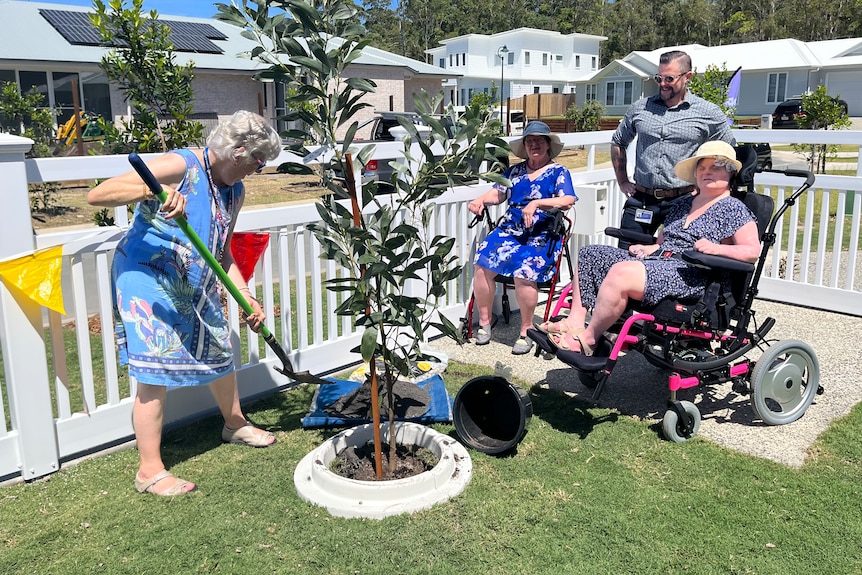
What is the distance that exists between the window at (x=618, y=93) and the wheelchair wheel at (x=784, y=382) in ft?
152

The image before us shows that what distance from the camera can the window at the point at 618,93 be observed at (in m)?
47.7

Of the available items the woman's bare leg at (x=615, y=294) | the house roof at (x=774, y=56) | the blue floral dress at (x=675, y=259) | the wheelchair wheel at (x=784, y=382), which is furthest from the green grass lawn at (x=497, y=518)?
the house roof at (x=774, y=56)

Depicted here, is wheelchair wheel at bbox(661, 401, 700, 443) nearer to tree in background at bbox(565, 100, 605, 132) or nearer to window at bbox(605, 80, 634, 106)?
tree in background at bbox(565, 100, 605, 132)

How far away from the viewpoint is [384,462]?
10.6 ft

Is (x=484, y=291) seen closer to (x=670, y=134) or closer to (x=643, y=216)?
(x=643, y=216)

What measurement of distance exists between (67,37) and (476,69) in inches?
1452

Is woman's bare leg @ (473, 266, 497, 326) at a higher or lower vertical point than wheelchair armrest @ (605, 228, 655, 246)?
→ lower

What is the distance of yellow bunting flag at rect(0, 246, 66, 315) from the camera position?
296 centimetres

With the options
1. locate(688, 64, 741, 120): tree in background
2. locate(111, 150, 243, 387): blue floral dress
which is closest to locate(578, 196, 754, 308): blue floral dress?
locate(111, 150, 243, 387): blue floral dress

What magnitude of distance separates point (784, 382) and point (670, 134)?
1740mm

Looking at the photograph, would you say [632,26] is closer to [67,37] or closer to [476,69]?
[476,69]

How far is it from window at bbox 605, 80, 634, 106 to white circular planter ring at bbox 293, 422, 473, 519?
47622mm

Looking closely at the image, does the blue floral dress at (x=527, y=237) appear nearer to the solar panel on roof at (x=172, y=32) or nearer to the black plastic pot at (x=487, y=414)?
the black plastic pot at (x=487, y=414)

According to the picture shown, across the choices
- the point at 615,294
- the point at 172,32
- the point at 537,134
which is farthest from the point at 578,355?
the point at 172,32
